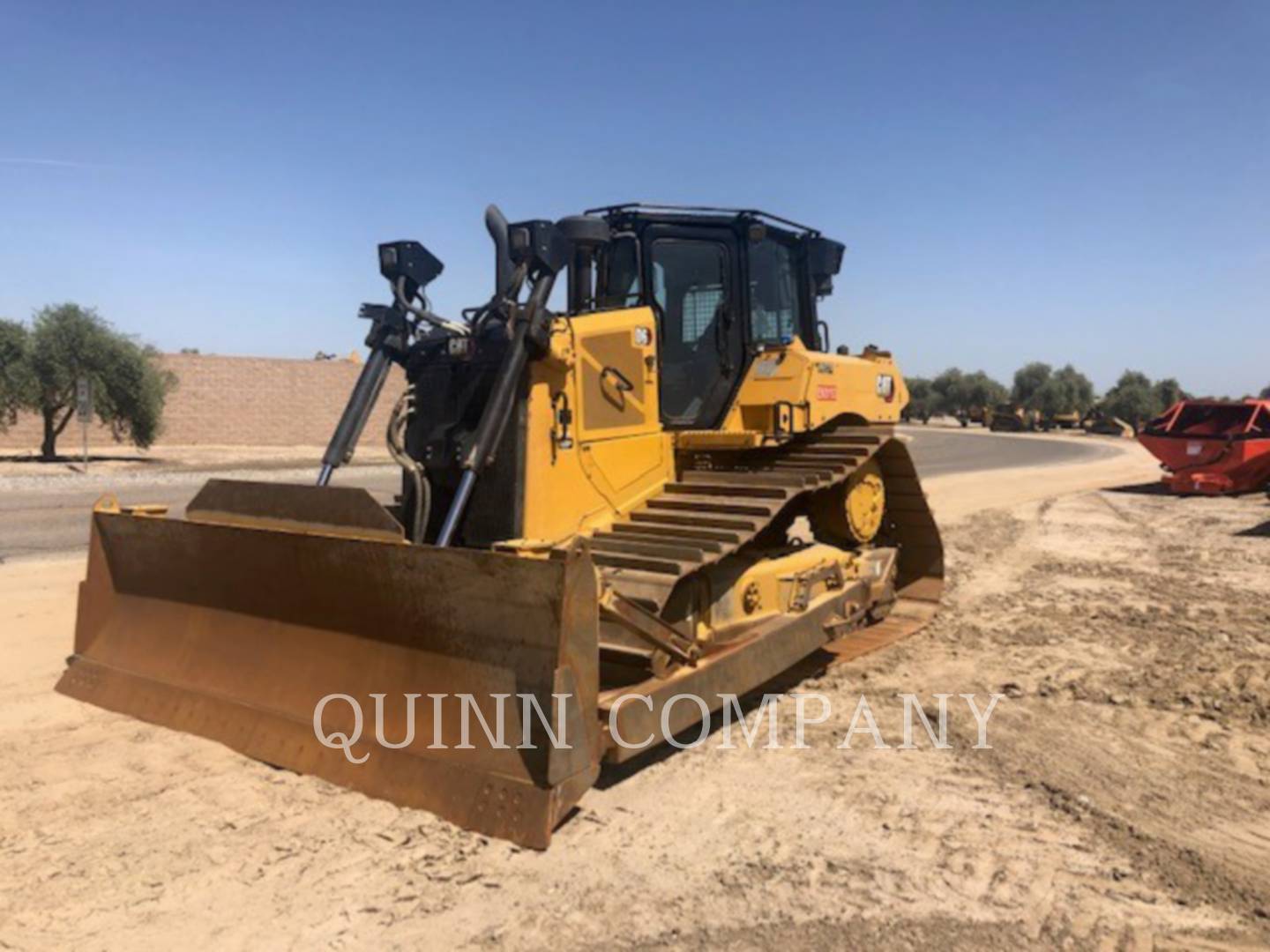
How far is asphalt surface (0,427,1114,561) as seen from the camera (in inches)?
439

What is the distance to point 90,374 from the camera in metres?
24.5

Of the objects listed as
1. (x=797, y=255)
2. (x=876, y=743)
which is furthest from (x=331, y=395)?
(x=876, y=743)

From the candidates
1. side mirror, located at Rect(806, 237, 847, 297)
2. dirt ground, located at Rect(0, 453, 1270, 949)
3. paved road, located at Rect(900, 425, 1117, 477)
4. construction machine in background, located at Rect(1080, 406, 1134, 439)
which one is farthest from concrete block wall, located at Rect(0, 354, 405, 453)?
construction machine in background, located at Rect(1080, 406, 1134, 439)

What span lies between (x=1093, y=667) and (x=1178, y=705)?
78 centimetres

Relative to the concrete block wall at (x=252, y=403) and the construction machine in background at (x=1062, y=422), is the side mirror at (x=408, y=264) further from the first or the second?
the construction machine in background at (x=1062, y=422)

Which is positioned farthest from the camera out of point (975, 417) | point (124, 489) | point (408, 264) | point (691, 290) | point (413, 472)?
point (975, 417)

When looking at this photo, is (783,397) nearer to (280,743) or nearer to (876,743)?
(876,743)

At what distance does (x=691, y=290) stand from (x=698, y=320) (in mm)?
197

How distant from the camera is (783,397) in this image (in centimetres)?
609

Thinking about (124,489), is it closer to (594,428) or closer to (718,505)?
(594,428)

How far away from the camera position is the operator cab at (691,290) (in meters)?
5.87

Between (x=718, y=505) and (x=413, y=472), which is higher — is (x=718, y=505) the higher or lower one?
the lower one

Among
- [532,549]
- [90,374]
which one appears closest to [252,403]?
[90,374]

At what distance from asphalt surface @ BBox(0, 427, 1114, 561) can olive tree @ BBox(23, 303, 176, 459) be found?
5.63 metres
